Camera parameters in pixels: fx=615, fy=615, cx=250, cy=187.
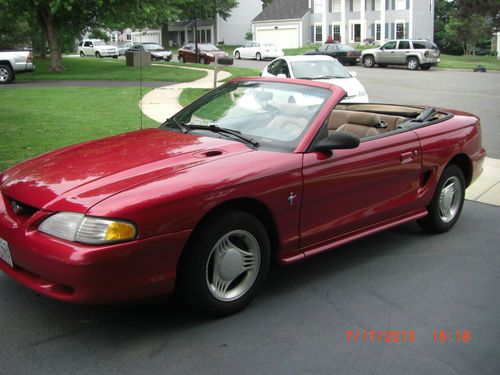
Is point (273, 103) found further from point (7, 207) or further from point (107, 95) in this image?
point (107, 95)

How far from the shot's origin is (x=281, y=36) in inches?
2530

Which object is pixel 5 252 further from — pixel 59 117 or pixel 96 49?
pixel 96 49

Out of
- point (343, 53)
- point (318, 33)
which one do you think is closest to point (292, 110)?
point (343, 53)

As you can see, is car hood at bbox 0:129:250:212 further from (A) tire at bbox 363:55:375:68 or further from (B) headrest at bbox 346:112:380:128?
(A) tire at bbox 363:55:375:68

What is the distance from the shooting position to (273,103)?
4.88 meters

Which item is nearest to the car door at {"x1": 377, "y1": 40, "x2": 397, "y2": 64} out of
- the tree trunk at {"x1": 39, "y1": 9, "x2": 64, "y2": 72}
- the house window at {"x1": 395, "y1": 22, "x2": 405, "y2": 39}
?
the tree trunk at {"x1": 39, "y1": 9, "x2": 64, "y2": 72}

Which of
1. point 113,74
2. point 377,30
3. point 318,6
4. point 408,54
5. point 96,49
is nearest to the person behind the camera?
point 113,74

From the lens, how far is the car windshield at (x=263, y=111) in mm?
4566

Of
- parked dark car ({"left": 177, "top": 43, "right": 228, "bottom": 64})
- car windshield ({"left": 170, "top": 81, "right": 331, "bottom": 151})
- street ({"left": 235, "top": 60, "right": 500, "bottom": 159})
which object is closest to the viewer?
car windshield ({"left": 170, "top": 81, "right": 331, "bottom": 151})

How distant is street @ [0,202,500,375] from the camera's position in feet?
11.2

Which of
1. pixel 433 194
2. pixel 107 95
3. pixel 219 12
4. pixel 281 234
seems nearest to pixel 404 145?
pixel 433 194

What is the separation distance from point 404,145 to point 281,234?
157 centimetres

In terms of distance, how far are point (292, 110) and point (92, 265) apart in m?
2.11

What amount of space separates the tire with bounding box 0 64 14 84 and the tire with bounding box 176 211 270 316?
21.2 meters
